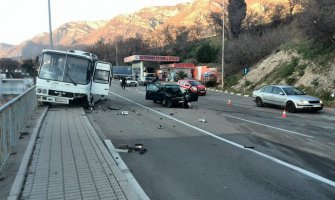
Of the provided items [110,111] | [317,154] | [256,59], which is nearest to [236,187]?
[317,154]

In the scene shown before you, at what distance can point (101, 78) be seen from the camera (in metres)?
20.7

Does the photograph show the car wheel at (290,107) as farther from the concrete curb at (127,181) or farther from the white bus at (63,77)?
the concrete curb at (127,181)

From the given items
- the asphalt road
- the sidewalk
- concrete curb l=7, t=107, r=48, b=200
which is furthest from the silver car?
concrete curb l=7, t=107, r=48, b=200

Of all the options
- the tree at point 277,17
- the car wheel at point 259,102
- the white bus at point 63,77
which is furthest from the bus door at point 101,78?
the tree at point 277,17

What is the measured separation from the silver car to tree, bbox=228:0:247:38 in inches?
1570

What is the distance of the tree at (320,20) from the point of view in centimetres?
2983

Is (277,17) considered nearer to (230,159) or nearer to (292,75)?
(292,75)

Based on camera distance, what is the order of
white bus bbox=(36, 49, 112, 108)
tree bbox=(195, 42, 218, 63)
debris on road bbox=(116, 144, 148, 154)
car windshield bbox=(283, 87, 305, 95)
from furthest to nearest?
tree bbox=(195, 42, 218, 63), car windshield bbox=(283, 87, 305, 95), white bus bbox=(36, 49, 112, 108), debris on road bbox=(116, 144, 148, 154)

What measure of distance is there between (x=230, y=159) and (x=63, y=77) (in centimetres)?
1311

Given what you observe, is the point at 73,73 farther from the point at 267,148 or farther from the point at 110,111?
the point at 267,148

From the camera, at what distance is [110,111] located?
20.3m

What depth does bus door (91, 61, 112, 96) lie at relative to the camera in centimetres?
2055

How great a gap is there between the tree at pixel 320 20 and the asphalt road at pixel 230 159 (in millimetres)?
17938

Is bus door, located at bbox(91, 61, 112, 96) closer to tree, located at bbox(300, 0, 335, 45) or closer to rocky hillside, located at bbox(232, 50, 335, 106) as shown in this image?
rocky hillside, located at bbox(232, 50, 335, 106)
